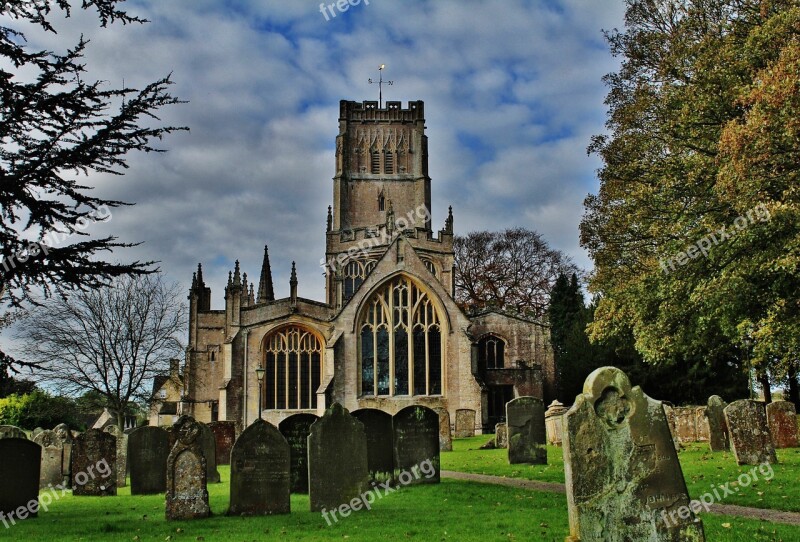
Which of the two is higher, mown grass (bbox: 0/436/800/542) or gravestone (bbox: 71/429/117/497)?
gravestone (bbox: 71/429/117/497)

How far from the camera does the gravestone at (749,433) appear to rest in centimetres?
1416

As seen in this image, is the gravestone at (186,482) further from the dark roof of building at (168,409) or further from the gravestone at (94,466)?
the dark roof of building at (168,409)

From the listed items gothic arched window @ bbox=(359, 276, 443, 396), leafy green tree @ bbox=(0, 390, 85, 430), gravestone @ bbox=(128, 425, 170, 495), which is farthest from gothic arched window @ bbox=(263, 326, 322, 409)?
gravestone @ bbox=(128, 425, 170, 495)

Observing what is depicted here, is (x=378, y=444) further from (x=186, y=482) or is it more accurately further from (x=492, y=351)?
(x=492, y=351)

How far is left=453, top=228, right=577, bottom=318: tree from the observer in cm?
5016

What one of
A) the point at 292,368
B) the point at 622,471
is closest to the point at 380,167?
the point at 292,368

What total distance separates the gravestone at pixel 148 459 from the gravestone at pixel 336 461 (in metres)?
4.61

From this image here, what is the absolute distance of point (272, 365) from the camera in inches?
1400

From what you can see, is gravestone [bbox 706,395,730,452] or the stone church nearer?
gravestone [bbox 706,395,730,452]

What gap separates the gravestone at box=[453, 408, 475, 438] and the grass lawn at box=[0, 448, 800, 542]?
55.9 ft

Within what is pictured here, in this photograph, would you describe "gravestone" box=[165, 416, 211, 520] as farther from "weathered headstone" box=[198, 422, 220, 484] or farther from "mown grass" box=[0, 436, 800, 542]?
"weathered headstone" box=[198, 422, 220, 484]

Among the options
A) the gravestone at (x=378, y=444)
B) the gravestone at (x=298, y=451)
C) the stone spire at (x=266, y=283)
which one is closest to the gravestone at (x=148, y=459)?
the gravestone at (x=298, y=451)

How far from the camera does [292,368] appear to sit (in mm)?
35719

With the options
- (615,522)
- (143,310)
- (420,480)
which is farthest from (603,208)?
(143,310)
